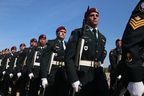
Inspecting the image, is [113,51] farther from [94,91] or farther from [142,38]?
[142,38]

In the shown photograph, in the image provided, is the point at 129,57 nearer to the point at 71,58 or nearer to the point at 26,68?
the point at 71,58

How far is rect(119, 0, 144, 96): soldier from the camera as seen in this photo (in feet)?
16.0

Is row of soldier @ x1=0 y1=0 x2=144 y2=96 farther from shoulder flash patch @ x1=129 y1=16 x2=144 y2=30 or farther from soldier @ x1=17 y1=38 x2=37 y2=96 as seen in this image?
soldier @ x1=17 y1=38 x2=37 y2=96

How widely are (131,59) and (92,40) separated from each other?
122 inches

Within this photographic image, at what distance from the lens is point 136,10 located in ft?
16.8

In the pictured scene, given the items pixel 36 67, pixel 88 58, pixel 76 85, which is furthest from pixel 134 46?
pixel 36 67

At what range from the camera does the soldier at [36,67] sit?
14414 mm

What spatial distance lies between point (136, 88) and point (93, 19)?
353cm

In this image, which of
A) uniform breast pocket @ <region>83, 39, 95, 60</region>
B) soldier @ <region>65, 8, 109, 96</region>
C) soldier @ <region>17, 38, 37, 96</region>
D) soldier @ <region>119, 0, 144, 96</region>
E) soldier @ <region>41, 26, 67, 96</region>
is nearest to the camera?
soldier @ <region>119, 0, 144, 96</region>

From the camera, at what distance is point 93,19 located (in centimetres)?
812

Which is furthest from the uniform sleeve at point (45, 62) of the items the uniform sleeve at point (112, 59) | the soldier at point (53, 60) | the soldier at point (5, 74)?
the soldier at point (5, 74)

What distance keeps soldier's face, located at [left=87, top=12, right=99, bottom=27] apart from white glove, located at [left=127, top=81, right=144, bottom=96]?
3331mm

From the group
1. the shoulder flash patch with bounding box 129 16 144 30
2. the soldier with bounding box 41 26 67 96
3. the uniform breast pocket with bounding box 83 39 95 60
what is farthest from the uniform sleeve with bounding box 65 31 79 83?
the soldier with bounding box 41 26 67 96

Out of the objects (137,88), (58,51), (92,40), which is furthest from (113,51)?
(137,88)
